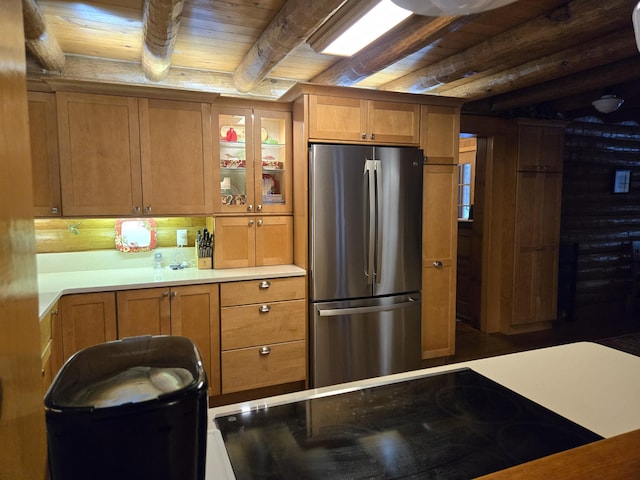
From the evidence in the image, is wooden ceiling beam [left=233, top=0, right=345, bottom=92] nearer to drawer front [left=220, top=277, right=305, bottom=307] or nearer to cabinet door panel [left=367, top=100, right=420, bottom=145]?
cabinet door panel [left=367, top=100, right=420, bottom=145]

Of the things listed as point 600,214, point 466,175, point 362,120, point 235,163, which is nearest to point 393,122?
point 362,120

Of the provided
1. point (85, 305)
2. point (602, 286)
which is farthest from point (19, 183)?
point (602, 286)

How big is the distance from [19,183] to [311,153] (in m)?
2.39

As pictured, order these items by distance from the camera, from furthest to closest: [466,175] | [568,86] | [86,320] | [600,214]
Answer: [466,175], [600,214], [568,86], [86,320]

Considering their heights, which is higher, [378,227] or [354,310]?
[378,227]

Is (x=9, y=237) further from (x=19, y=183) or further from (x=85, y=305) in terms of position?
(x=85, y=305)

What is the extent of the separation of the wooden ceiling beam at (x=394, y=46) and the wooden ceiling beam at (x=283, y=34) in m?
0.56

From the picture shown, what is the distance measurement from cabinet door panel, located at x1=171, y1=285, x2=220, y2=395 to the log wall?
4.14 m

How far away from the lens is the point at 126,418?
601mm

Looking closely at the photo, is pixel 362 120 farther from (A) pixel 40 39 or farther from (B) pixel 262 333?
(A) pixel 40 39

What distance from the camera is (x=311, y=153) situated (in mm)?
2869

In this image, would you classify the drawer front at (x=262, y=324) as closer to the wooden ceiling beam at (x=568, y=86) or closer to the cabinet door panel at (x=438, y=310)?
the cabinet door panel at (x=438, y=310)

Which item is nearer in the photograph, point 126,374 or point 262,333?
point 126,374

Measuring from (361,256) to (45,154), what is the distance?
7.25 feet
